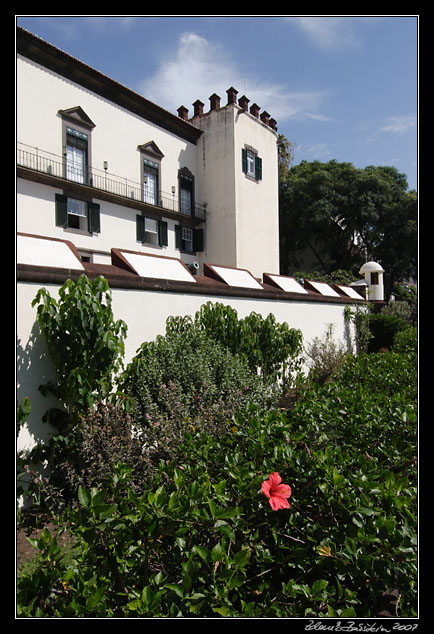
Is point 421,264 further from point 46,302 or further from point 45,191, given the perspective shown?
point 45,191

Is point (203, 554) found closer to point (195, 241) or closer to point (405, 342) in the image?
point (405, 342)

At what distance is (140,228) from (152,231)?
0.98 meters

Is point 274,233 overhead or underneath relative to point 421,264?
overhead

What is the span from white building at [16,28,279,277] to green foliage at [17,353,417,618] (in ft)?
53.7

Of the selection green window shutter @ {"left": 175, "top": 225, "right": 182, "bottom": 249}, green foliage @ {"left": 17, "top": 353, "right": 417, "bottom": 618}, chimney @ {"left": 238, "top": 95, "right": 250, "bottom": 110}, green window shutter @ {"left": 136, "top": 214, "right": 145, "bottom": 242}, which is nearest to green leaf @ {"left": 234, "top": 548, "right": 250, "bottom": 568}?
green foliage @ {"left": 17, "top": 353, "right": 417, "bottom": 618}

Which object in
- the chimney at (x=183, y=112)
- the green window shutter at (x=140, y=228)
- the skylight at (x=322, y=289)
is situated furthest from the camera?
the chimney at (x=183, y=112)

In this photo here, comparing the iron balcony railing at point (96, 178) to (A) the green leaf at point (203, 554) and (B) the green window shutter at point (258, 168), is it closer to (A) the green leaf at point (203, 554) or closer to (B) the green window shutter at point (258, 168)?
(B) the green window shutter at point (258, 168)

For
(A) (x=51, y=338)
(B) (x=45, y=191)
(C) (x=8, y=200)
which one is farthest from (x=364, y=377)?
(B) (x=45, y=191)

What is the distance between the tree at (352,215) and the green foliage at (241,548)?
31.4m

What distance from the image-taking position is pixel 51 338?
424 centimetres

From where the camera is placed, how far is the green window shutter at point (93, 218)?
18.6 meters

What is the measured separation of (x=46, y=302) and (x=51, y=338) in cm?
37

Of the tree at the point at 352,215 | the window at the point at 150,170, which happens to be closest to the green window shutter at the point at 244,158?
the window at the point at 150,170

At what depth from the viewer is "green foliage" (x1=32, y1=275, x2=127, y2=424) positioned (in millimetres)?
4184
